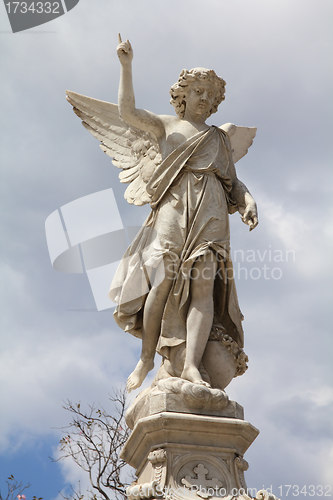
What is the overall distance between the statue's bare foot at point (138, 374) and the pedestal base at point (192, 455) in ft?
2.15

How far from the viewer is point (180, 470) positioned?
629 cm

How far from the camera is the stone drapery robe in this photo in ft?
23.7

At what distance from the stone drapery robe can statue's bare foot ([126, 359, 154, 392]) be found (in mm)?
264

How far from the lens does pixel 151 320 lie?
286 inches

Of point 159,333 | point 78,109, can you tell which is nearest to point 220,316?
point 159,333

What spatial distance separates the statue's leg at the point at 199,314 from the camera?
22.5 ft

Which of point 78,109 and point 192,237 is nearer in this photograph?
point 192,237

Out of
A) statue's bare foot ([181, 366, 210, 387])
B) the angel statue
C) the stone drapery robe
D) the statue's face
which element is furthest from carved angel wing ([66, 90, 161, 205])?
statue's bare foot ([181, 366, 210, 387])

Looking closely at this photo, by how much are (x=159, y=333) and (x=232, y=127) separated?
264 centimetres

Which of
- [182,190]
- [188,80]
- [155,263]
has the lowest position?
A: [155,263]

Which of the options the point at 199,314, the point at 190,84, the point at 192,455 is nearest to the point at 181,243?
the point at 199,314

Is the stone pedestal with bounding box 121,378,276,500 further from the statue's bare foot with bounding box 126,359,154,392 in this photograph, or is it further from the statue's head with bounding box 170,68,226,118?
the statue's head with bounding box 170,68,226,118

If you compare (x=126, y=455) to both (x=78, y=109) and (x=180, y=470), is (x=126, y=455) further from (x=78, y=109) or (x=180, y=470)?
(x=78, y=109)

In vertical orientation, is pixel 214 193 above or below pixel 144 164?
below
